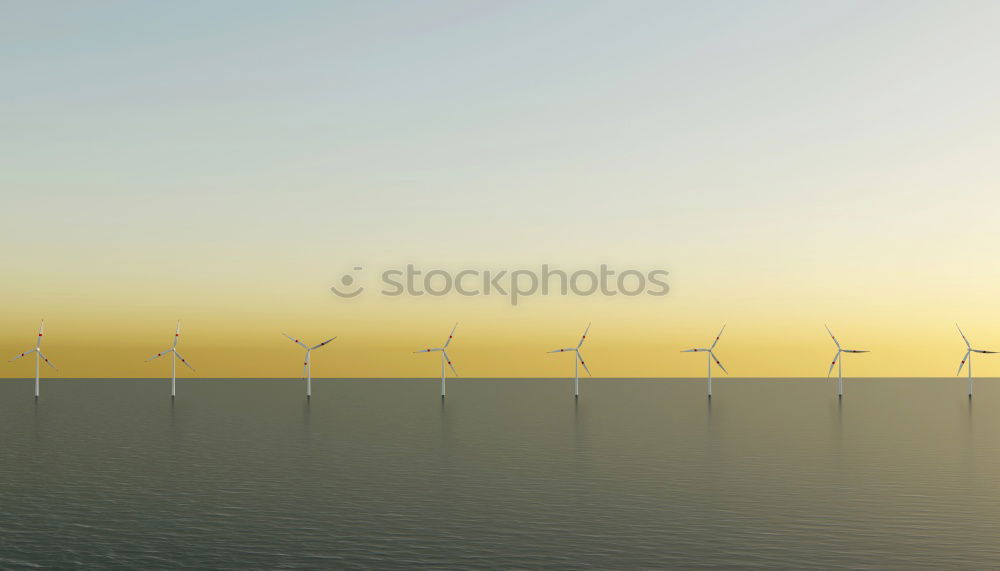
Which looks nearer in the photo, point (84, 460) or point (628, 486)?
point (628, 486)

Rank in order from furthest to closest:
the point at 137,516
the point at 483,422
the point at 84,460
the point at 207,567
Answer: the point at 483,422 → the point at 84,460 → the point at 137,516 → the point at 207,567

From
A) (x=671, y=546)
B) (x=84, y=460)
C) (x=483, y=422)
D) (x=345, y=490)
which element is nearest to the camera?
(x=671, y=546)

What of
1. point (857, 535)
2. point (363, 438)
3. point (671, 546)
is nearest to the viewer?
point (671, 546)

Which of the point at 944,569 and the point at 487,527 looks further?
the point at 487,527

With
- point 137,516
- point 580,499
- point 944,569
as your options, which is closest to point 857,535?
point 944,569

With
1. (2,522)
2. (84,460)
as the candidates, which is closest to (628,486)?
(2,522)

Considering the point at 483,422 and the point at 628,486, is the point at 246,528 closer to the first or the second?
the point at 628,486

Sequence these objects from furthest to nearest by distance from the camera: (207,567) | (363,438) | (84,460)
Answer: (363,438)
(84,460)
(207,567)

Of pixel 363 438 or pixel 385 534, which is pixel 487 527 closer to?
pixel 385 534
